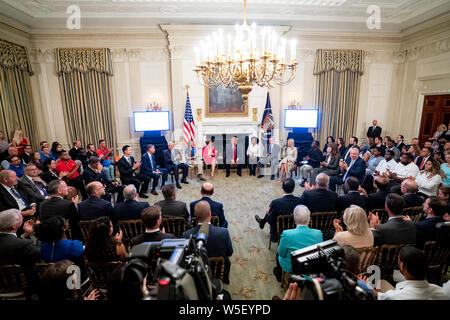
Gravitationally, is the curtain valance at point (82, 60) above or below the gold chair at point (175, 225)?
above

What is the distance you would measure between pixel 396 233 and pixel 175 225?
7.56ft

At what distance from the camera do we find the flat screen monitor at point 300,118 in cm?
746

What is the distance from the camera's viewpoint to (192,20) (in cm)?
651

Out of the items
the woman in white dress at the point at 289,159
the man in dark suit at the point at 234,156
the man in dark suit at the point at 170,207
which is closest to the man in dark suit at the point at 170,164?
the man in dark suit at the point at 234,156

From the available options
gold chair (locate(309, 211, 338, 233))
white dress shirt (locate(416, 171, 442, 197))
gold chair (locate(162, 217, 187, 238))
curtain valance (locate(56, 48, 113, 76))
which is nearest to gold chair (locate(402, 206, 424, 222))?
gold chair (locate(309, 211, 338, 233))

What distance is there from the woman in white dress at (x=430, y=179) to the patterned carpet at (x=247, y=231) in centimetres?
229

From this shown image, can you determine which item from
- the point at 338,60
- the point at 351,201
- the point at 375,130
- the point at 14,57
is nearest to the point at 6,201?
the point at 351,201

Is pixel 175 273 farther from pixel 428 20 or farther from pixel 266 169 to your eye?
pixel 428 20

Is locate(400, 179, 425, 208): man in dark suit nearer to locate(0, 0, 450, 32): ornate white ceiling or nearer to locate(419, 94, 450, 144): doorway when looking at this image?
locate(0, 0, 450, 32): ornate white ceiling

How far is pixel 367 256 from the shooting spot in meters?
2.17

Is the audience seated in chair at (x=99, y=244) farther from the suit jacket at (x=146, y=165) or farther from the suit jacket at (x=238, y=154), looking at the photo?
the suit jacket at (x=238, y=154)

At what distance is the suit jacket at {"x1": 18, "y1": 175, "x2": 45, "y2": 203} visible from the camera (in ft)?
12.3
